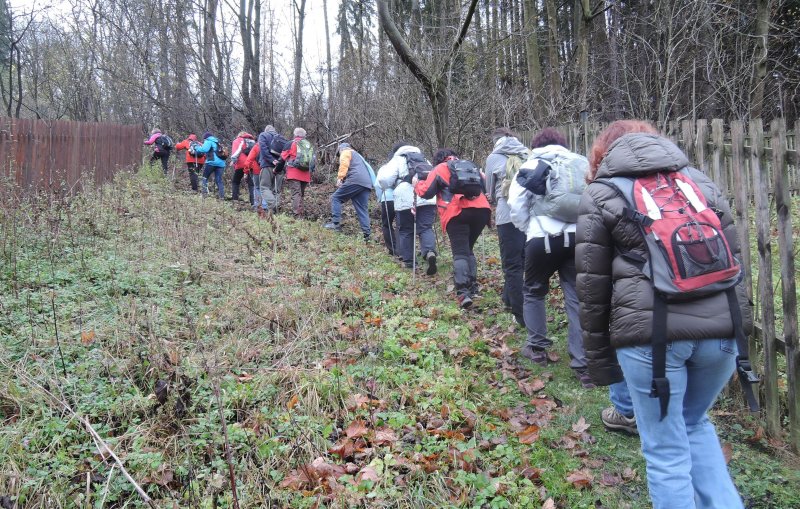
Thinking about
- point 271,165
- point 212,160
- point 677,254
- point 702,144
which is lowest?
point 677,254

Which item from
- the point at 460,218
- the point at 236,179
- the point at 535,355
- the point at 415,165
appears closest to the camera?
the point at 535,355

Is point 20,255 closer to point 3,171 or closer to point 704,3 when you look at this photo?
point 3,171

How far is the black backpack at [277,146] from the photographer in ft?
44.2

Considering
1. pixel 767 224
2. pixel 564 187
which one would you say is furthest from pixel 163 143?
pixel 767 224

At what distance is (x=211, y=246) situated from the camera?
860 centimetres

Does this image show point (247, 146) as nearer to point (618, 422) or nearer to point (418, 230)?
point (418, 230)

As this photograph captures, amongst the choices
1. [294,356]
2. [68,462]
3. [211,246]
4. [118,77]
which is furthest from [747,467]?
[118,77]

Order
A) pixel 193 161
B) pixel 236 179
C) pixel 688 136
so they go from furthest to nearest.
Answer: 1. pixel 193 161
2. pixel 236 179
3. pixel 688 136

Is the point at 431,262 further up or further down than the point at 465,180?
further down

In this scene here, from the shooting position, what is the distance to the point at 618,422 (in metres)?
4.32

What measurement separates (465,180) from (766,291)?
347 cm

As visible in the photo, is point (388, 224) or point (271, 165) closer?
point (388, 224)

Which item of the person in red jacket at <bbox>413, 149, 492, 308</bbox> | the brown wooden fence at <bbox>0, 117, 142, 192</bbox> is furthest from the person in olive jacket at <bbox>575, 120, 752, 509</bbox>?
the brown wooden fence at <bbox>0, 117, 142, 192</bbox>

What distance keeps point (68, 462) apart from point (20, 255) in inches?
167
